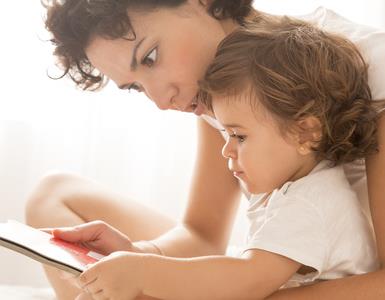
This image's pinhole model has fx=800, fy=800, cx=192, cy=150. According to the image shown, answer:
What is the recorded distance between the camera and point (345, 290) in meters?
1.29

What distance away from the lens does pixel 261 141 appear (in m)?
1.36

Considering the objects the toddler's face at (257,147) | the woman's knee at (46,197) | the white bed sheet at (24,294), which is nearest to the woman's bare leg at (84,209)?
the woman's knee at (46,197)

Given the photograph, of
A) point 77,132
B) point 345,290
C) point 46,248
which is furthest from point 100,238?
point 77,132

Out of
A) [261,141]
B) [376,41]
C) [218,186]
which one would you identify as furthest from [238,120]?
[218,186]

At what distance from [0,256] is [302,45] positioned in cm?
148

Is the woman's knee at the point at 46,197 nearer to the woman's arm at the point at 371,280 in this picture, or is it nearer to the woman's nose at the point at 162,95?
the woman's nose at the point at 162,95

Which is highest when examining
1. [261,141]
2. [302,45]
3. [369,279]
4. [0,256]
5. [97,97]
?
[302,45]

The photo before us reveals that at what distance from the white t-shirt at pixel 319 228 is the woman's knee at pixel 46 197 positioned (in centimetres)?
60

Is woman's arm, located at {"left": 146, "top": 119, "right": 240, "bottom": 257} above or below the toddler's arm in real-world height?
below

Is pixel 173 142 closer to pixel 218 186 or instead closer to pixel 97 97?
pixel 97 97

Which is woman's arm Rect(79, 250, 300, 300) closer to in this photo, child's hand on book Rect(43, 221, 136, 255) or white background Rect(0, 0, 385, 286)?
child's hand on book Rect(43, 221, 136, 255)

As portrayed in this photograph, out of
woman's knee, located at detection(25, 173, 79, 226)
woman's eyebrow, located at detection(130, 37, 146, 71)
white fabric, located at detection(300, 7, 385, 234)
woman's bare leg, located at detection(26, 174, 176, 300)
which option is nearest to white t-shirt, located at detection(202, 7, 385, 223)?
white fabric, located at detection(300, 7, 385, 234)

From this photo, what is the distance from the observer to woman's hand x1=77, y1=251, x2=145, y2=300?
3.84ft

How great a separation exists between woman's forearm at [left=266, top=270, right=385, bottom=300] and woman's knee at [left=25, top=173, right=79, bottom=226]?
0.68m
